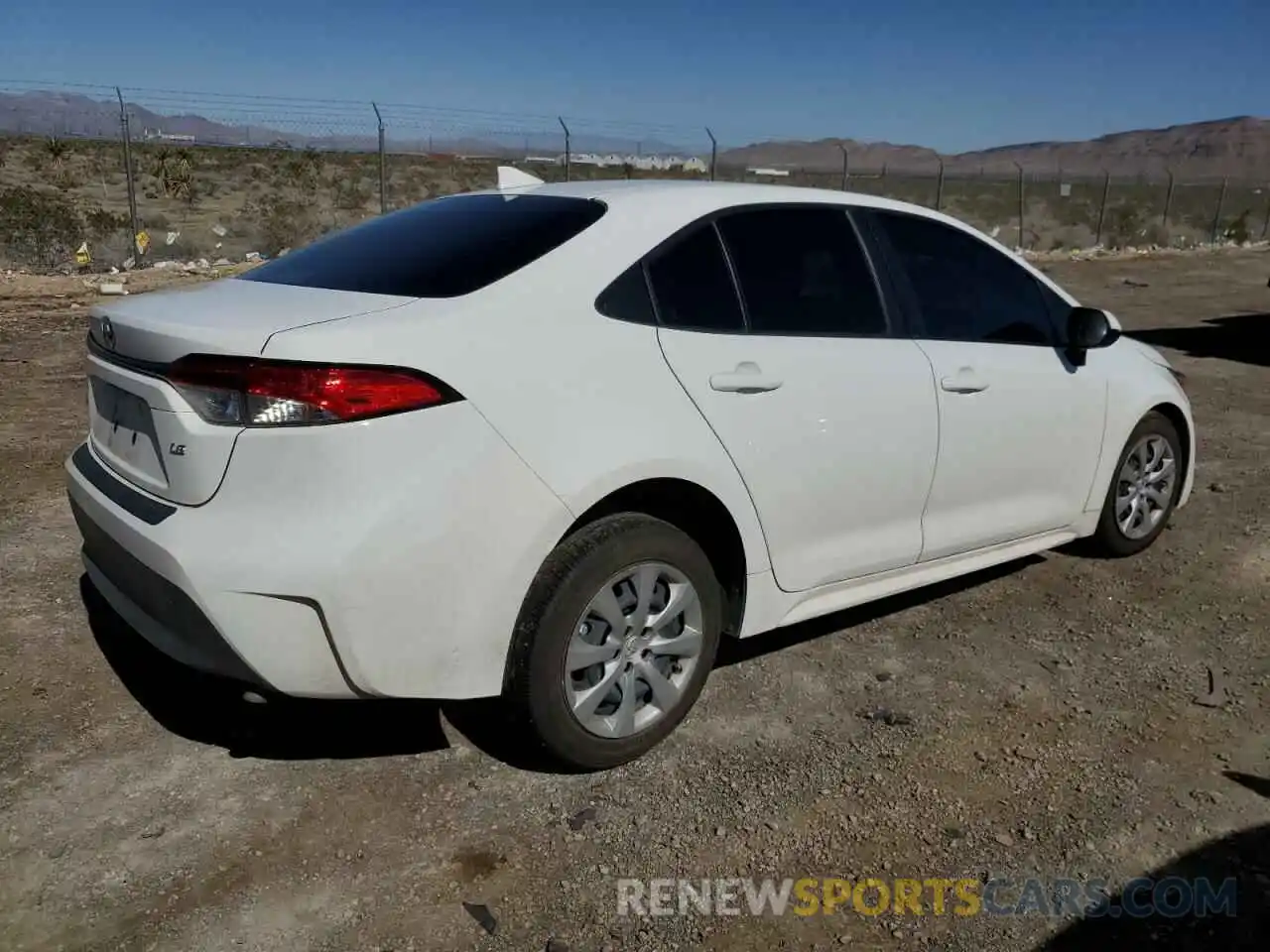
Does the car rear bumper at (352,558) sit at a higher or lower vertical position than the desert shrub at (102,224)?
lower

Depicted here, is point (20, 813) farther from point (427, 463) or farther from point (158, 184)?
point (158, 184)

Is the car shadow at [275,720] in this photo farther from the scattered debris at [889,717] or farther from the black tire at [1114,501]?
the black tire at [1114,501]

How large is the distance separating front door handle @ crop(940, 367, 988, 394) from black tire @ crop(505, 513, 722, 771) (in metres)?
1.27

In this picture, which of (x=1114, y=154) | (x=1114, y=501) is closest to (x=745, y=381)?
(x=1114, y=501)

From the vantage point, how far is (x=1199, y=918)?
8.38 feet

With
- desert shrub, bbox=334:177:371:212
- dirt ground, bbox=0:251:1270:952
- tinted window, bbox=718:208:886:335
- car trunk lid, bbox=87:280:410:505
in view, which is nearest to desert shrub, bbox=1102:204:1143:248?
desert shrub, bbox=334:177:371:212

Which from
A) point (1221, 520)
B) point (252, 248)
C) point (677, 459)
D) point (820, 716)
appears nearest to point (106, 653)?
point (677, 459)

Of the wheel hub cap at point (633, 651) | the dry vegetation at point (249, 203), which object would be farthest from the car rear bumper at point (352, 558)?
the dry vegetation at point (249, 203)

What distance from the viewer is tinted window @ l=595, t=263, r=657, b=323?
9.74 feet

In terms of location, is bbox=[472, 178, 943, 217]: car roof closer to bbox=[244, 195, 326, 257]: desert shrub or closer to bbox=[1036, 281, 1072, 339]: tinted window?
bbox=[1036, 281, 1072, 339]: tinted window

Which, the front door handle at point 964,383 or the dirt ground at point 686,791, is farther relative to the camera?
the front door handle at point 964,383

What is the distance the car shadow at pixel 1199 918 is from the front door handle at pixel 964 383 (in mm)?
1680

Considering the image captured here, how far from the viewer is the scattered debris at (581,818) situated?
286cm

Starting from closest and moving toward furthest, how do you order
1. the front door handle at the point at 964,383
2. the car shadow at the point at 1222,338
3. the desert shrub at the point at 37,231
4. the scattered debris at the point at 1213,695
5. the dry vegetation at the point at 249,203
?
1. the scattered debris at the point at 1213,695
2. the front door handle at the point at 964,383
3. the car shadow at the point at 1222,338
4. the desert shrub at the point at 37,231
5. the dry vegetation at the point at 249,203
